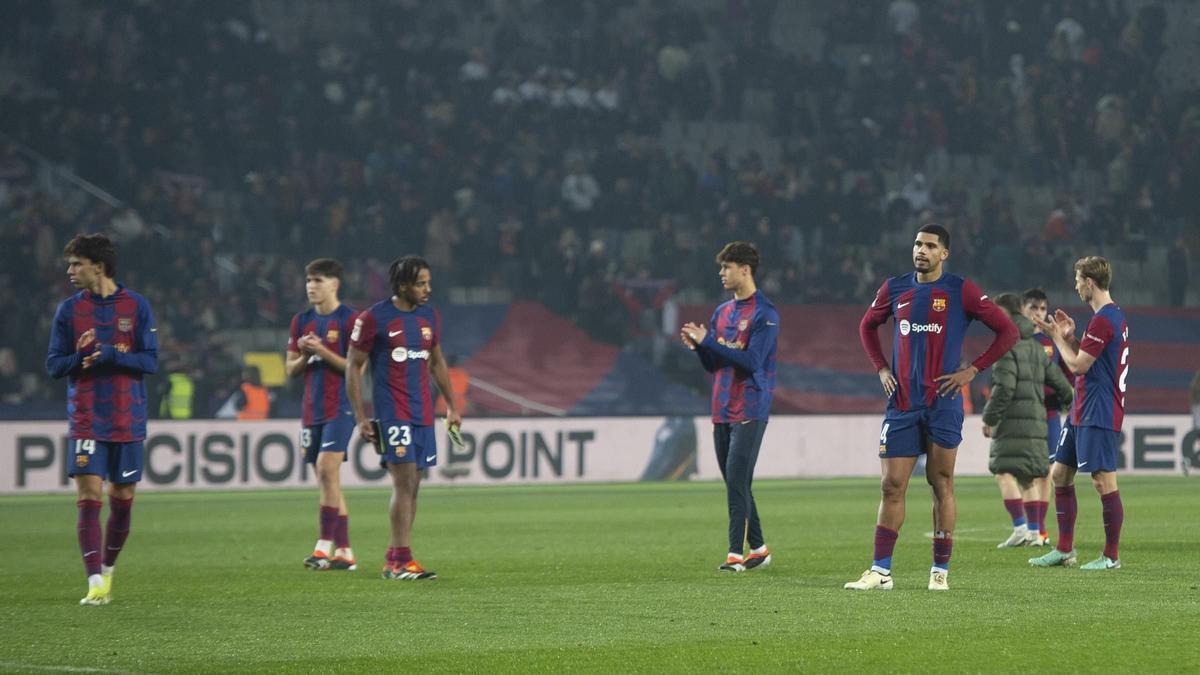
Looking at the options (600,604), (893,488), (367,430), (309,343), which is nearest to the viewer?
(600,604)

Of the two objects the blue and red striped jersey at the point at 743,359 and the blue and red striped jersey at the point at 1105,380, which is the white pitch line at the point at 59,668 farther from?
the blue and red striped jersey at the point at 1105,380

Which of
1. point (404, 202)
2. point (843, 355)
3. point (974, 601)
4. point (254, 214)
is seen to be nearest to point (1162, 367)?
point (843, 355)

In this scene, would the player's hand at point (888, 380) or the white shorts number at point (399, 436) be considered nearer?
the player's hand at point (888, 380)

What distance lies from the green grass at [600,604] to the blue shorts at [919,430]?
2.60ft

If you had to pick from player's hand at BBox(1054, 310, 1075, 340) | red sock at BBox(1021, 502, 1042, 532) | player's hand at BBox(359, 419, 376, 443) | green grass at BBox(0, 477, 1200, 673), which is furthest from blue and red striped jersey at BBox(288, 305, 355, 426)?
red sock at BBox(1021, 502, 1042, 532)

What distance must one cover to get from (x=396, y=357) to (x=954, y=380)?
3.61 meters

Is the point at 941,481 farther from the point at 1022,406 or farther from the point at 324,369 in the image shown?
the point at 324,369

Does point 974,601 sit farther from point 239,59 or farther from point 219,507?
point 239,59

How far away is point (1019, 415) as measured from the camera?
13688 mm

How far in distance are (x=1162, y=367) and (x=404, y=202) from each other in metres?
13.8

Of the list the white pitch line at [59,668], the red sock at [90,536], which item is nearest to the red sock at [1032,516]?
the red sock at [90,536]

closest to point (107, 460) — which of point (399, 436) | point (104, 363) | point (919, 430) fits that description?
point (104, 363)

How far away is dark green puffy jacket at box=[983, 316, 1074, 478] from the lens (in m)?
13.5

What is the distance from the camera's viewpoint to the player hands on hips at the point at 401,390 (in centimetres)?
1076
